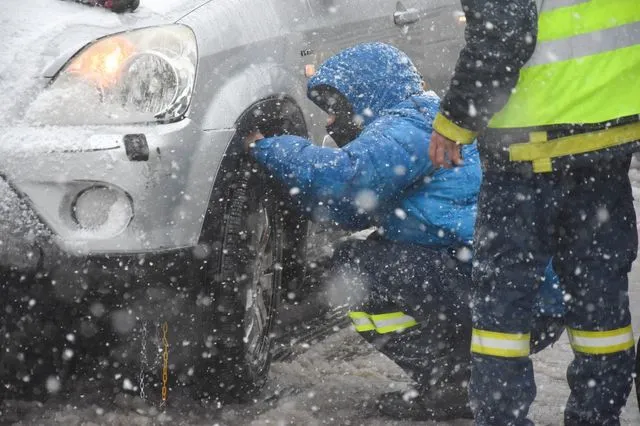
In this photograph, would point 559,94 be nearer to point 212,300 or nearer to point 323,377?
point 212,300

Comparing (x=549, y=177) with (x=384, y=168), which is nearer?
(x=549, y=177)

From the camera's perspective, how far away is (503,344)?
2.78 meters

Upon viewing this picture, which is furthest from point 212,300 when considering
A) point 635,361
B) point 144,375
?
point 635,361

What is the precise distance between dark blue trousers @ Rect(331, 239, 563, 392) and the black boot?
4 centimetres

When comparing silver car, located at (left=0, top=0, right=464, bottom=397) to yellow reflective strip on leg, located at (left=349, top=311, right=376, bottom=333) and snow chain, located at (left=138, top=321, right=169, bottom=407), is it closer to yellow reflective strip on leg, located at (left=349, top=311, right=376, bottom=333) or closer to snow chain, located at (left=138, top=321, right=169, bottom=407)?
snow chain, located at (left=138, top=321, right=169, bottom=407)

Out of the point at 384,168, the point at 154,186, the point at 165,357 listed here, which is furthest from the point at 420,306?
the point at 154,186

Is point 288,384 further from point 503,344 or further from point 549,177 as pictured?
point 549,177

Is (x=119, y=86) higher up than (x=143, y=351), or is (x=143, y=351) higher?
(x=119, y=86)

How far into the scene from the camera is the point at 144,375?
10.7 feet

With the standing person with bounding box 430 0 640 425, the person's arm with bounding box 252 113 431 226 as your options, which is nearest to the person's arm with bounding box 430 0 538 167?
the standing person with bounding box 430 0 640 425

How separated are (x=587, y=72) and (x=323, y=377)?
164 cm

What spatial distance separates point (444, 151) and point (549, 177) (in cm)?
31

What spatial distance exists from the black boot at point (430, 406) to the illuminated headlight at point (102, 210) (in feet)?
3.91

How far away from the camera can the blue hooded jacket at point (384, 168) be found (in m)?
3.22
